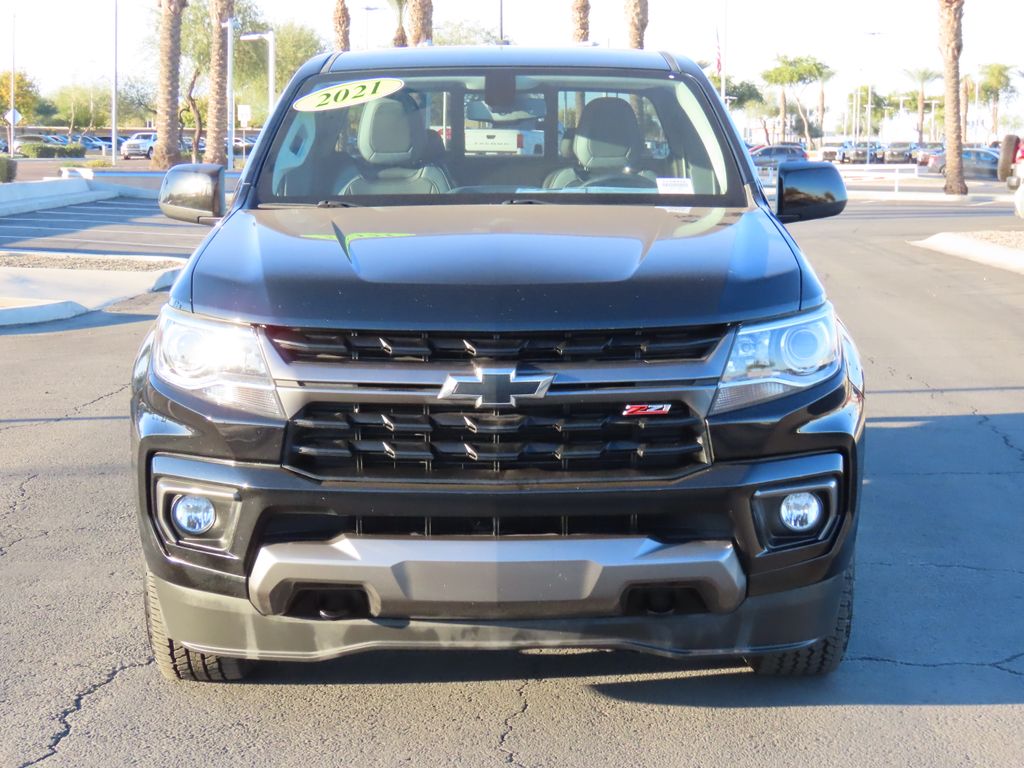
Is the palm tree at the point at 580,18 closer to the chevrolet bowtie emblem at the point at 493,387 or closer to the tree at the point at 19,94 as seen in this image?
the chevrolet bowtie emblem at the point at 493,387

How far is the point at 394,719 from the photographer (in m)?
3.71

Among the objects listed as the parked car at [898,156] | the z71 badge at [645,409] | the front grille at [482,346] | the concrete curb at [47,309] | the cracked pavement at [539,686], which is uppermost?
the parked car at [898,156]

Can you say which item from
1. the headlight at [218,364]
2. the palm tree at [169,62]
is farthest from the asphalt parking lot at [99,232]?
the headlight at [218,364]

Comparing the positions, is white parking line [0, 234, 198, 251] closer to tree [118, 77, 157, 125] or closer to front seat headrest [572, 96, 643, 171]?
front seat headrest [572, 96, 643, 171]

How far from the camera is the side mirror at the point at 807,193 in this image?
193 inches

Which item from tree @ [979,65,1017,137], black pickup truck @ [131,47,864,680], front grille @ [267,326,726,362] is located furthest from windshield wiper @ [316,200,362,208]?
tree @ [979,65,1017,137]

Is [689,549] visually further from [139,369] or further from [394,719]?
[139,369]

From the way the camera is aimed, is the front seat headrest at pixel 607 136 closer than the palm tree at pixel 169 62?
Yes

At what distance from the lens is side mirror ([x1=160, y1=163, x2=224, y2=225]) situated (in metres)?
5.03

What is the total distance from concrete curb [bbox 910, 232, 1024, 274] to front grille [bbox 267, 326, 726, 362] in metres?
15.1

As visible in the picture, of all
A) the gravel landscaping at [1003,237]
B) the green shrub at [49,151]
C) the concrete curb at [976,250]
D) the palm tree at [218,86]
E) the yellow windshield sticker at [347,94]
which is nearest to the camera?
the yellow windshield sticker at [347,94]

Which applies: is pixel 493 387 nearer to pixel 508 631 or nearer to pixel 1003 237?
pixel 508 631

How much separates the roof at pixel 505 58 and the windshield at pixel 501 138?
0.19 ft

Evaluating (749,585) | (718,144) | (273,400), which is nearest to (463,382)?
(273,400)
